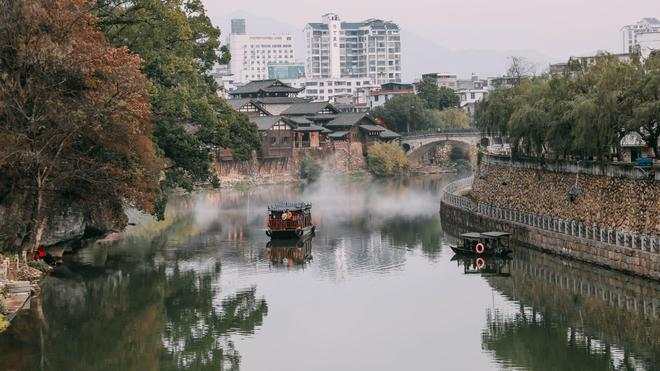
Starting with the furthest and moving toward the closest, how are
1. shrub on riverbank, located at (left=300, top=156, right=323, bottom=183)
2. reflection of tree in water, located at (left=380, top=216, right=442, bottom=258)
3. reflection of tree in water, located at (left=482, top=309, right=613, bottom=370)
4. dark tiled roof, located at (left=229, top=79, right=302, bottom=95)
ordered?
dark tiled roof, located at (left=229, top=79, right=302, bottom=95) → shrub on riverbank, located at (left=300, top=156, right=323, bottom=183) → reflection of tree in water, located at (left=380, top=216, right=442, bottom=258) → reflection of tree in water, located at (left=482, top=309, right=613, bottom=370)

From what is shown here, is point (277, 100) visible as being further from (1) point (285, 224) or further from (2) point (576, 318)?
(2) point (576, 318)

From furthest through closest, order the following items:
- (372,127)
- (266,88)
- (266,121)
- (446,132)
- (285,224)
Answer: (266,88) → (372,127) → (446,132) → (266,121) → (285,224)

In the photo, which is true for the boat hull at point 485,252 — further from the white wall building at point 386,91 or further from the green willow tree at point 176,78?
the white wall building at point 386,91

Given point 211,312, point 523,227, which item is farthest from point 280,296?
point 523,227

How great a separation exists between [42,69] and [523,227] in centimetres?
2066

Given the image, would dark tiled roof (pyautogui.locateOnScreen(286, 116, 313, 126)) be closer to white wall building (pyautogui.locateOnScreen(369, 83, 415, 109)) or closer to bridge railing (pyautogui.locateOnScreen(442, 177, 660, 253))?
white wall building (pyautogui.locateOnScreen(369, 83, 415, 109))

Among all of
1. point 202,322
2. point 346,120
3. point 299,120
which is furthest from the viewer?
point 346,120

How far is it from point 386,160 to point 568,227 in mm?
64692

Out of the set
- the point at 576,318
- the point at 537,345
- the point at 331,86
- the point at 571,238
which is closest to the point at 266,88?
the point at 331,86

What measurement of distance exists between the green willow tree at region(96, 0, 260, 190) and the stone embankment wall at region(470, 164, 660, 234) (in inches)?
534

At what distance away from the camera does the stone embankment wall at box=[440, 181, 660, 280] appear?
1357 inches

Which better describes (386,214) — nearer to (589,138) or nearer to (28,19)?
(589,138)

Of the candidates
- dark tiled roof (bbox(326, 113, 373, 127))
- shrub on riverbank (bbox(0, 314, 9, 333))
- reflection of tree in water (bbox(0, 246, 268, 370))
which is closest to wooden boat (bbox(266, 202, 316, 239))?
reflection of tree in water (bbox(0, 246, 268, 370))

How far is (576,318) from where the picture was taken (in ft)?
106
